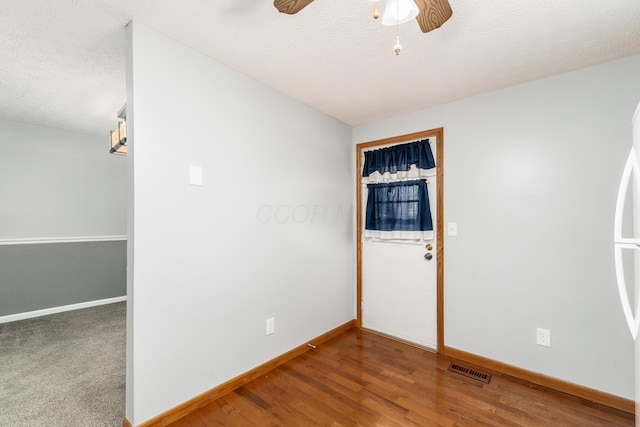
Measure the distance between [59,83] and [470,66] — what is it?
323cm

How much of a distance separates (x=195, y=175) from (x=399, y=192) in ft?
6.39

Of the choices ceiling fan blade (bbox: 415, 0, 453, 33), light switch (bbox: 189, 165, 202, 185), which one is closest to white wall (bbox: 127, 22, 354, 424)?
light switch (bbox: 189, 165, 202, 185)

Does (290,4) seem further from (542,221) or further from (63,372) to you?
(63,372)

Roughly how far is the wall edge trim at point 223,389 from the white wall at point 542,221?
1356 millimetres

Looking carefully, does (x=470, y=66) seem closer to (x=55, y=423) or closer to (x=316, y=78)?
(x=316, y=78)

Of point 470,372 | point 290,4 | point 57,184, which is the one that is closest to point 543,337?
point 470,372

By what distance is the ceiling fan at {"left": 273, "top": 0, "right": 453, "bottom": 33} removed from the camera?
1.12 metres

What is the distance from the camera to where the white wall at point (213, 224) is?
1638 millimetres

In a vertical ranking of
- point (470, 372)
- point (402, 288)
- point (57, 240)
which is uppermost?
point (57, 240)

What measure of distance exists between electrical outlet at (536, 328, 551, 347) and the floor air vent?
47cm

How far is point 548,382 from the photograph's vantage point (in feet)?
6.93

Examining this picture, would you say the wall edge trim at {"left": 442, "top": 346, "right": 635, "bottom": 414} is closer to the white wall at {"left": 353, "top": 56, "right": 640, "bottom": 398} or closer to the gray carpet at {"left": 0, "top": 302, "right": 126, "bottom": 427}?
the white wall at {"left": 353, "top": 56, "right": 640, "bottom": 398}

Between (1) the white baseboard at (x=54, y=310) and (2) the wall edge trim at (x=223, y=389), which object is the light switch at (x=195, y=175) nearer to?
(2) the wall edge trim at (x=223, y=389)

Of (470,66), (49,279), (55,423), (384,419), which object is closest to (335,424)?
(384,419)
